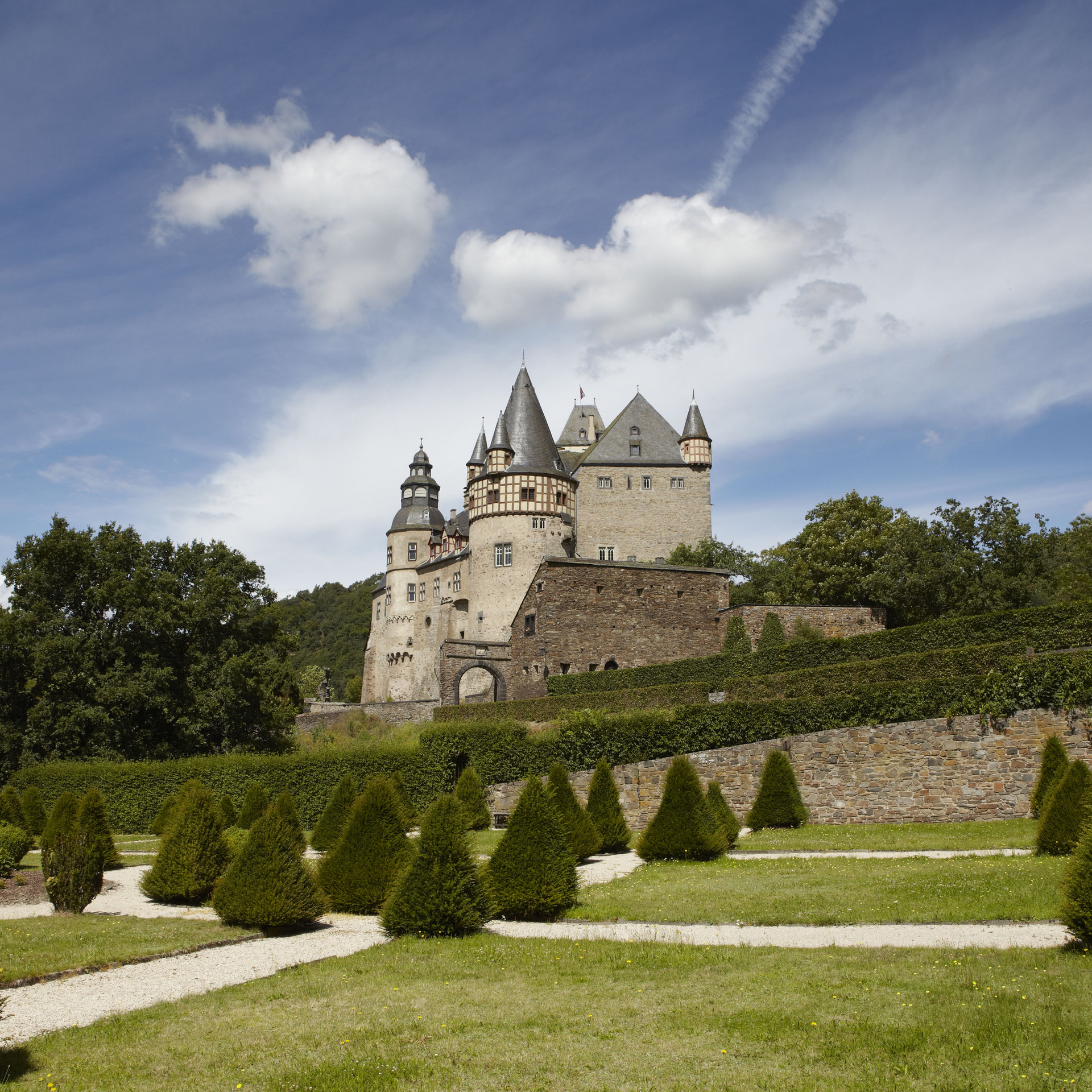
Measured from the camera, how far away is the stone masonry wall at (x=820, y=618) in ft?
122

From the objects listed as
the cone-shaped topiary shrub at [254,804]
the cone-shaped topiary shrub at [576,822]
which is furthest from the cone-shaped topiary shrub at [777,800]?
the cone-shaped topiary shrub at [254,804]

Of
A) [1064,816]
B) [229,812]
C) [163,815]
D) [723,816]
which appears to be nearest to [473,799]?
[229,812]

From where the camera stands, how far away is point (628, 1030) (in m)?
7.05

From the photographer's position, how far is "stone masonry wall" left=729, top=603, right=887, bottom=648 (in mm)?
37188

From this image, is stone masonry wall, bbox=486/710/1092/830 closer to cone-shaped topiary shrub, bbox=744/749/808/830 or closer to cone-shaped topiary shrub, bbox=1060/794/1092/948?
cone-shaped topiary shrub, bbox=744/749/808/830

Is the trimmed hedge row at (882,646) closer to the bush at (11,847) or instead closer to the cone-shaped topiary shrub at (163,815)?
the cone-shaped topiary shrub at (163,815)

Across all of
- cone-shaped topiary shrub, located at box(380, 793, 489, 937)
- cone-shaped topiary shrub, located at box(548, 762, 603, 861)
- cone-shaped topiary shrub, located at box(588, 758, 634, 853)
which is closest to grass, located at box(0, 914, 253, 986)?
cone-shaped topiary shrub, located at box(380, 793, 489, 937)

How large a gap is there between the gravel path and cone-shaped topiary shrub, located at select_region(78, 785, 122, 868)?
4.38 m

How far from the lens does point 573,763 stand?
A: 25.0m

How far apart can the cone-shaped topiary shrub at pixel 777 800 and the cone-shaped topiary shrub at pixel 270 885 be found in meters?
10.8

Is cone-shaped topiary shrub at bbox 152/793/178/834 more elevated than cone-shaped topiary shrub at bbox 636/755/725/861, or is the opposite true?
cone-shaped topiary shrub at bbox 636/755/725/861

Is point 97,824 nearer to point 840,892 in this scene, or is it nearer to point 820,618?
point 840,892

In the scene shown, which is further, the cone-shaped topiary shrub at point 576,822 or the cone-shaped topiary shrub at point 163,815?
the cone-shaped topiary shrub at point 163,815

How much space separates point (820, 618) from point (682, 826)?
22956mm
